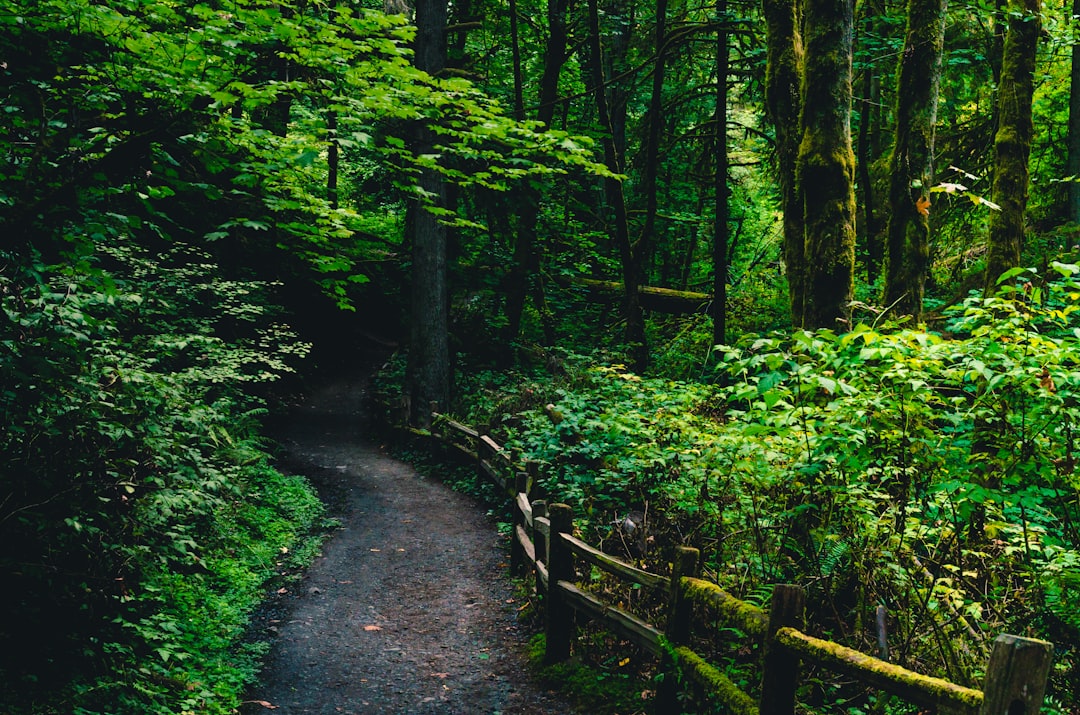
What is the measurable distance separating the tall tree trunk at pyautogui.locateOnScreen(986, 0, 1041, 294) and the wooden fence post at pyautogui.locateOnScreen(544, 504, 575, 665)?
866 cm

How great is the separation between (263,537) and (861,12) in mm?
17429

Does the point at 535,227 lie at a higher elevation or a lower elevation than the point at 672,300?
higher

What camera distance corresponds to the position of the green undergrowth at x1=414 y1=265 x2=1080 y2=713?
386cm

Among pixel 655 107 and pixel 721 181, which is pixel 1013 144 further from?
pixel 655 107

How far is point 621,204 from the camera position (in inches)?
659

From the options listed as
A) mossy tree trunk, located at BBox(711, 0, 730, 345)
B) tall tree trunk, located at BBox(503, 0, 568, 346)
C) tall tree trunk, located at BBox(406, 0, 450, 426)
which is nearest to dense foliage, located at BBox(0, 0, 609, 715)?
mossy tree trunk, located at BBox(711, 0, 730, 345)

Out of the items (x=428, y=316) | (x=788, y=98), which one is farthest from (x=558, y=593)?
(x=428, y=316)

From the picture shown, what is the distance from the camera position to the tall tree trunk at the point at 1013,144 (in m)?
10.9

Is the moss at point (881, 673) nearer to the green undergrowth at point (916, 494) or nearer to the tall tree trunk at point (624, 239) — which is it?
the green undergrowth at point (916, 494)

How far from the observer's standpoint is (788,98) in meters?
8.94

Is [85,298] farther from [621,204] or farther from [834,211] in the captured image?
[621,204]

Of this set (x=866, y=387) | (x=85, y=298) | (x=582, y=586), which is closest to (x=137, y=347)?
(x=85, y=298)

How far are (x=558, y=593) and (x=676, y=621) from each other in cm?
185

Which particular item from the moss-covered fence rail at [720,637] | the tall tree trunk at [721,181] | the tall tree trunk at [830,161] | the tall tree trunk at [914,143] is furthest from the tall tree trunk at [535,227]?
the tall tree trunk at [830,161]
